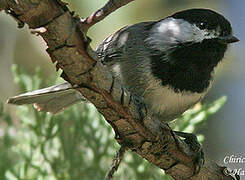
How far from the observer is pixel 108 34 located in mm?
3406

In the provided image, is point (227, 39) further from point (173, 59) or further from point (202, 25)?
point (173, 59)

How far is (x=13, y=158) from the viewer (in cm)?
308

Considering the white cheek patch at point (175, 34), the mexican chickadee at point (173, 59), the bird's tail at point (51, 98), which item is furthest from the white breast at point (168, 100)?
the bird's tail at point (51, 98)

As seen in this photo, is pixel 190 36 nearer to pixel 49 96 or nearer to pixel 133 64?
pixel 133 64

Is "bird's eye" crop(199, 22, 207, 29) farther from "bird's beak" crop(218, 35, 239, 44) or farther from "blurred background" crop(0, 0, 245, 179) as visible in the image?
"blurred background" crop(0, 0, 245, 179)

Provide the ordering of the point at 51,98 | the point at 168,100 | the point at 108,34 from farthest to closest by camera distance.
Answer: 1. the point at 108,34
2. the point at 51,98
3. the point at 168,100

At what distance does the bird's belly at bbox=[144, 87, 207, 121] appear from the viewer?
2.45 meters

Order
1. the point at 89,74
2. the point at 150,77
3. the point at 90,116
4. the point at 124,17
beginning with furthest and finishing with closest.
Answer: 1. the point at 124,17
2. the point at 90,116
3. the point at 150,77
4. the point at 89,74

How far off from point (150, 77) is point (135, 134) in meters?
0.54

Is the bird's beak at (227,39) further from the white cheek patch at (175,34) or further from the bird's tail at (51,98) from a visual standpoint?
the bird's tail at (51,98)

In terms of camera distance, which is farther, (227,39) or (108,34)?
(108,34)

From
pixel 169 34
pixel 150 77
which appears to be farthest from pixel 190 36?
pixel 150 77

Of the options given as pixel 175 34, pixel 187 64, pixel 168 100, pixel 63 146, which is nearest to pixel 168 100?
pixel 168 100

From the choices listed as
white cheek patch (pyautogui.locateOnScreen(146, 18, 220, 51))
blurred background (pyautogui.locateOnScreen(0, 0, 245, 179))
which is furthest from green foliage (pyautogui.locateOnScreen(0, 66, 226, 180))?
white cheek patch (pyautogui.locateOnScreen(146, 18, 220, 51))
